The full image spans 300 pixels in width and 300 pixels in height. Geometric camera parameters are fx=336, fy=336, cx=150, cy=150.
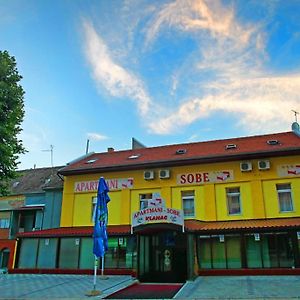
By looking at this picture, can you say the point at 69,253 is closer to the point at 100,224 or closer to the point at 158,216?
the point at 100,224

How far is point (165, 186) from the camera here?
21.0 m

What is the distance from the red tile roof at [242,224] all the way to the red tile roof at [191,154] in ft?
12.2

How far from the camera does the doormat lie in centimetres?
1311

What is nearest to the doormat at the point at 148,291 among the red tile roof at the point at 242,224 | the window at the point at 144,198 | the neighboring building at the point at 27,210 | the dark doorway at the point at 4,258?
the red tile roof at the point at 242,224

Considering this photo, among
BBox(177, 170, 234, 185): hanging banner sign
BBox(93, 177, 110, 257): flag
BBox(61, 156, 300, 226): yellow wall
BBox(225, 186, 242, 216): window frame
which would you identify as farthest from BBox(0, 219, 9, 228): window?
BBox(225, 186, 242, 216): window frame

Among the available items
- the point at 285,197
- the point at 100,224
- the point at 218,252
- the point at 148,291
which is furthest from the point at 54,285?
the point at 285,197

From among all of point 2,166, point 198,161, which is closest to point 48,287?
point 2,166

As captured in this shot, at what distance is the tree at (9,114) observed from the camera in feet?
50.1

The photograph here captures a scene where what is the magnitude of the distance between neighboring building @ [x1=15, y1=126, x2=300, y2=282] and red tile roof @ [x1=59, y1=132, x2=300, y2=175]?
7cm

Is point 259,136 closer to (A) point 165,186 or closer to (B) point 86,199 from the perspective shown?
(A) point 165,186

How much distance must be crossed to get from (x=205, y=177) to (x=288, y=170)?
471 cm

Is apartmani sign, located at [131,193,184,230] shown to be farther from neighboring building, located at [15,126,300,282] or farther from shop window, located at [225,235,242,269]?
shop window, located at [225,235,242,269]

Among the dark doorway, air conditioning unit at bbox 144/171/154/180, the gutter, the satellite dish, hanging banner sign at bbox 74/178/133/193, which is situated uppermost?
the satellite dish

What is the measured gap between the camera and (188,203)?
808 inches
